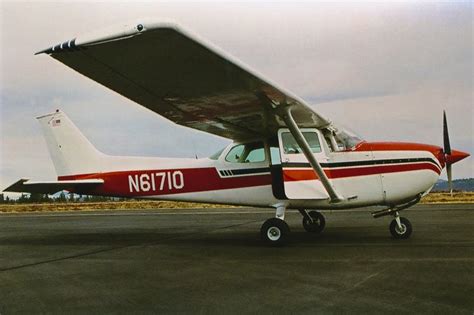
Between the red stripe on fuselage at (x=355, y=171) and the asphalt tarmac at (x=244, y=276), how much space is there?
1221 mm

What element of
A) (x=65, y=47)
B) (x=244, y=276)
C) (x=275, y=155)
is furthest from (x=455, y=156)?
(x=65, y=47)

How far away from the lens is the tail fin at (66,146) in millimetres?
10203

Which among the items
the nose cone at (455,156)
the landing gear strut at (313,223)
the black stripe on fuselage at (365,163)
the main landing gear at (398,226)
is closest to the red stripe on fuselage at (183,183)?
the black stripe on fuselage at (365,163)

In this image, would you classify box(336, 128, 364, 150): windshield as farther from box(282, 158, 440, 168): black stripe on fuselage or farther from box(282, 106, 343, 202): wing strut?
box(282, 106, 343, 202): wing strut

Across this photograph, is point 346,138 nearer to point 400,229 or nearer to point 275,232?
point 400,229

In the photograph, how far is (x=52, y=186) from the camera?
940cm

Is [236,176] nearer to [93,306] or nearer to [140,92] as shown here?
[140,92]

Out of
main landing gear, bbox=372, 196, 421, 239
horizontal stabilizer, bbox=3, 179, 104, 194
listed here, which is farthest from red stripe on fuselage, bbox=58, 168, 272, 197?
main landing gear, bbox=372, 196, 421, 239

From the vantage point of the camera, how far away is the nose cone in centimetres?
829

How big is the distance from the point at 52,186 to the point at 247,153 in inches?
163

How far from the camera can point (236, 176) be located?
8.98 metres

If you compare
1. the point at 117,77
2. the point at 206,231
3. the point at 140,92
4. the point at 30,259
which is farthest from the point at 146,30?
the point at 206,231

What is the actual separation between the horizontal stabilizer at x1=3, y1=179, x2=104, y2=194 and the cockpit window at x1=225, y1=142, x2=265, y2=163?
3032 mm

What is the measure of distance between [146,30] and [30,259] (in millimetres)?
4584
